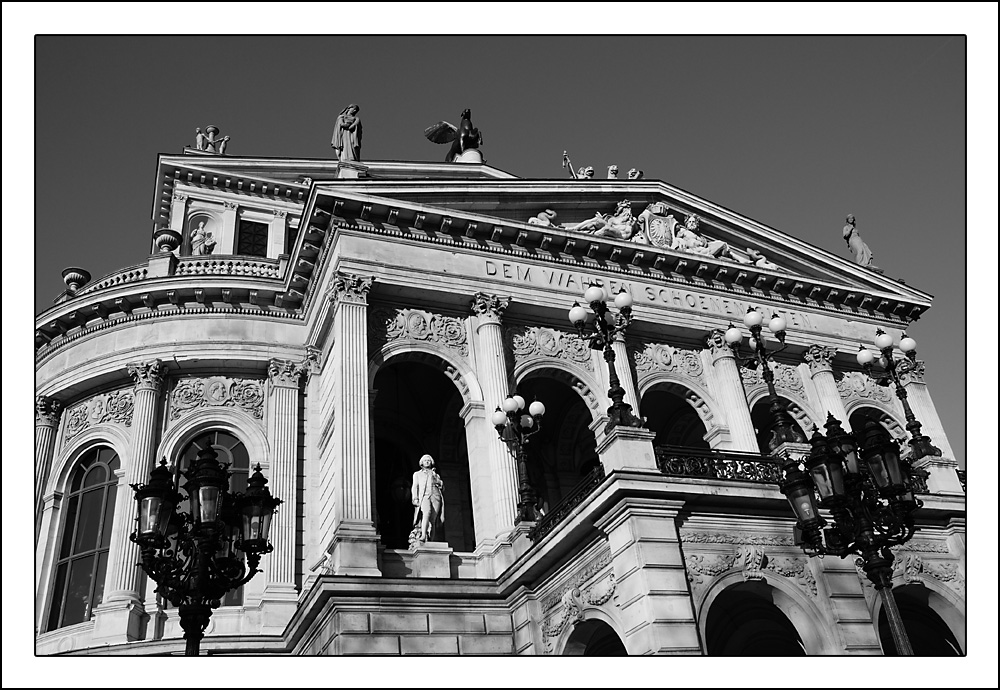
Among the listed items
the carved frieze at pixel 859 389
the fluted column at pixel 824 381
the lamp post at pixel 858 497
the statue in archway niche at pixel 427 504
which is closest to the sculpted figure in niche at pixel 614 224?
the fluted column at pixel 824 381

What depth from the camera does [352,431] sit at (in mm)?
19469

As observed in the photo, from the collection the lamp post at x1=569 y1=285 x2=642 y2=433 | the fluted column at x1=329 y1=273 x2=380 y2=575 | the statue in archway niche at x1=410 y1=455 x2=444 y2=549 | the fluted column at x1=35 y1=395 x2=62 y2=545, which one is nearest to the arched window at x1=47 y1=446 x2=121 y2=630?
the fluted column at x1=35 y1=395 x2=62 y2=545

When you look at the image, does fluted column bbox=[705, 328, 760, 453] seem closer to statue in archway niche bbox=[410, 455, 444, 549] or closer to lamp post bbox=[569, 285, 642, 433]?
statue in archway niche bbox=[410, 455, 444, 549]

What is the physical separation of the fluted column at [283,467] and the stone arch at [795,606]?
11.1 metres

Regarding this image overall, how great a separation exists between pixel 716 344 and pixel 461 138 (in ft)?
38.8

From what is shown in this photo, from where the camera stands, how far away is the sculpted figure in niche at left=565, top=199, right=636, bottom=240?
1022 inches

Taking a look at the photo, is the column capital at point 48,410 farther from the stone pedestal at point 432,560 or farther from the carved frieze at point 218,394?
the stone pedestal at point 432,560

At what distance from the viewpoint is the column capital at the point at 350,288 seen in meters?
21.2

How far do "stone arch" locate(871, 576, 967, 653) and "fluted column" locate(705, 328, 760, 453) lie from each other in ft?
23.7

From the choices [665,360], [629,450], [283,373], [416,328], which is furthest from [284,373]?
[629,450]

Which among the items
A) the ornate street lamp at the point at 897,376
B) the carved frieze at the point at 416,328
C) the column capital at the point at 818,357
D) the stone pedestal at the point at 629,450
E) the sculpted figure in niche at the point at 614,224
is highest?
the sculpted figure in niche at the point at 614,224

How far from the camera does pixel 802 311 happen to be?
92.9ft
